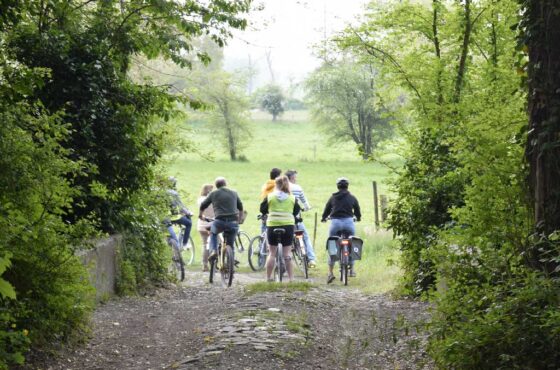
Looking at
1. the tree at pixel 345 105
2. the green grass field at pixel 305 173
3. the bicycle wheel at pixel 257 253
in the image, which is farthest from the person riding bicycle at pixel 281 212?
the tree at pixel 345 105

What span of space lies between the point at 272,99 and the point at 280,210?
8449 centimetres

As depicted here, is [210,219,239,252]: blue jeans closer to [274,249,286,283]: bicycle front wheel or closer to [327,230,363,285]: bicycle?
[274,249,286,283]: bicycle front wheel

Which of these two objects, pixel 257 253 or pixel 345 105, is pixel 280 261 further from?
pixel 345 105

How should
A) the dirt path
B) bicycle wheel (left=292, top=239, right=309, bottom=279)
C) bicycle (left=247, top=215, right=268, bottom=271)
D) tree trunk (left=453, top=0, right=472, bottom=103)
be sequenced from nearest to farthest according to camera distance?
1. the dirt path
2. tree trunk (left=453, top=0, right=472, bottom=103)
3. bicycle wheel (left=292, top=239, right=309, bottom=279)
4. bicycle (left=247, top=215, right=268, bottom=271)

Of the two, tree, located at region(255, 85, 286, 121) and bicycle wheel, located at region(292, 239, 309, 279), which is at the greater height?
tree, located at region(255, 85, 286, 121)

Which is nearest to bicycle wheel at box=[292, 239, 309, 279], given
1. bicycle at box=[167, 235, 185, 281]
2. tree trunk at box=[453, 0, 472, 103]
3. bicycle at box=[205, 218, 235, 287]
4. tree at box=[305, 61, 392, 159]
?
bicycle at box=[167, 235, 185, 281]

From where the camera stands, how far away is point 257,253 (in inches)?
834

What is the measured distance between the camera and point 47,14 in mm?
12953

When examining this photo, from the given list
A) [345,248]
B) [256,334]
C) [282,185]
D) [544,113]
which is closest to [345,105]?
[345,248]

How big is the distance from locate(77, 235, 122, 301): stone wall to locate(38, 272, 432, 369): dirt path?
10.3 inches

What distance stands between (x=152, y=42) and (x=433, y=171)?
4774 millimetres

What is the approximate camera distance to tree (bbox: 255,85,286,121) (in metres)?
99.1

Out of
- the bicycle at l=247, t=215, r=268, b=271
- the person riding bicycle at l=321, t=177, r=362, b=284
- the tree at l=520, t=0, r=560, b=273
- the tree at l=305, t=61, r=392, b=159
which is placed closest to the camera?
the tree at l=520, t=0, r=560, b=273

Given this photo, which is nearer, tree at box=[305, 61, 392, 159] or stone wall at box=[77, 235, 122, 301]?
stone wall at box=[77, 235, 122, 301]
